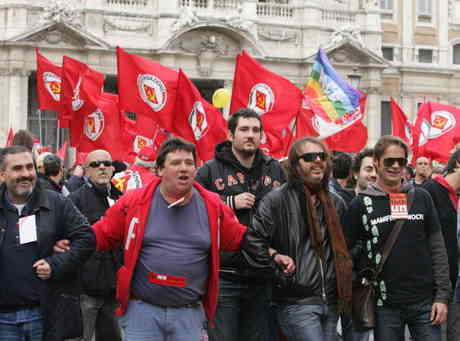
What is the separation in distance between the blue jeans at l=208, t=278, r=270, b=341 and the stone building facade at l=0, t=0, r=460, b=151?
22.6 meters

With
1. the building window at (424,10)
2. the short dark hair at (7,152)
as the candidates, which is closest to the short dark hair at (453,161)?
the short dark hair at (7,152)

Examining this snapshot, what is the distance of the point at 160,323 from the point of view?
587 centimetres

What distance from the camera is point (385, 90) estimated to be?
39469 mm

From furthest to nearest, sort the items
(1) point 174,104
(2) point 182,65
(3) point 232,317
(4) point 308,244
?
(2) point 182,65
(1) point 174,104
(3) point 232,317
(4) point 308,244

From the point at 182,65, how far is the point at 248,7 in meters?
3.44

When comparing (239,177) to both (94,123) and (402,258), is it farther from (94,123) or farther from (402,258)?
(94,123)

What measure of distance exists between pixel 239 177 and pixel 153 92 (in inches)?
228

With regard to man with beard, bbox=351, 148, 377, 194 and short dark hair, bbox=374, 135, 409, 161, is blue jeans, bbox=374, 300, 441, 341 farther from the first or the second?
man with beard, bbox=351, 148, 377, 194

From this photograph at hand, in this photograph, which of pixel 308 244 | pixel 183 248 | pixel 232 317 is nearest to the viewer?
pixel 183 248

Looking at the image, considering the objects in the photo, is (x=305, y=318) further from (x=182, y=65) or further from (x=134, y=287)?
(x=182, y=65)

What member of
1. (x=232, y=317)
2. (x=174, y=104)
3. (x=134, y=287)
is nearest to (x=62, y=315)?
(x=134, y=287)

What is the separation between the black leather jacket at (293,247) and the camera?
20.5ft

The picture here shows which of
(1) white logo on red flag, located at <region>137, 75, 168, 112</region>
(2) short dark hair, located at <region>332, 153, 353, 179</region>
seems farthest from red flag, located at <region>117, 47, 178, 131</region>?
(2) short dark hair, located at <region>332, 153, 353, 179</region>

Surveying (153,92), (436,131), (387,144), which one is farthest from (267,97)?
(387,144)
